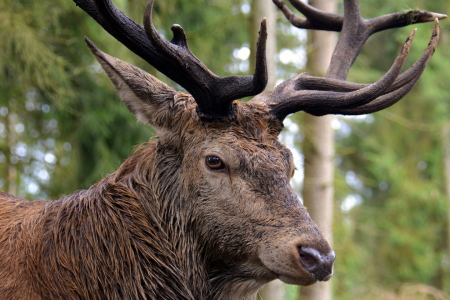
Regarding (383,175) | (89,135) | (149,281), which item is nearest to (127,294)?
(149,281)

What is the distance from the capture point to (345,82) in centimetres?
415

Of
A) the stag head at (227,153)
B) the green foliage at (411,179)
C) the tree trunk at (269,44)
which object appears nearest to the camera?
the stag head at (227,153)

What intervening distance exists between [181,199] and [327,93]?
128 centimetres

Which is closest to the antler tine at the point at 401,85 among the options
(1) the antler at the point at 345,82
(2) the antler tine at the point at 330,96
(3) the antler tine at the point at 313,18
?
(1) the antler at the point at 345,82

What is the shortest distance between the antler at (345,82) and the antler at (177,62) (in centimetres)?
48

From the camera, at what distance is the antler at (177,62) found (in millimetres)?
3525

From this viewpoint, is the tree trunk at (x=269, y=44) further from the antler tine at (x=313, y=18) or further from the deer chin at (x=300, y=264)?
the deer chin at (x=300, y=264)

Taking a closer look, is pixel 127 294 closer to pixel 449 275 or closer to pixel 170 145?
pixel 170 145

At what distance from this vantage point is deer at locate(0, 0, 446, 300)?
3.41 m

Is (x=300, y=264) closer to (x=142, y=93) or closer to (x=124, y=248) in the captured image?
(x=124, y=248)

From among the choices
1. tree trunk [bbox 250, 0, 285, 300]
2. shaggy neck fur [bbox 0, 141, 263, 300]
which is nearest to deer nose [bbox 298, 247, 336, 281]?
shaggy neck fur [bbox 0, 141, 263, 300]

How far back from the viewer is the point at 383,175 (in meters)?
17.7

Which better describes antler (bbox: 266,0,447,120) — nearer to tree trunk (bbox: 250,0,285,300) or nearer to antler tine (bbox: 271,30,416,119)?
antler tine (bbox: 271,30,416,119)

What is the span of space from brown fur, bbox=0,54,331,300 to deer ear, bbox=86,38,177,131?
38 mm
